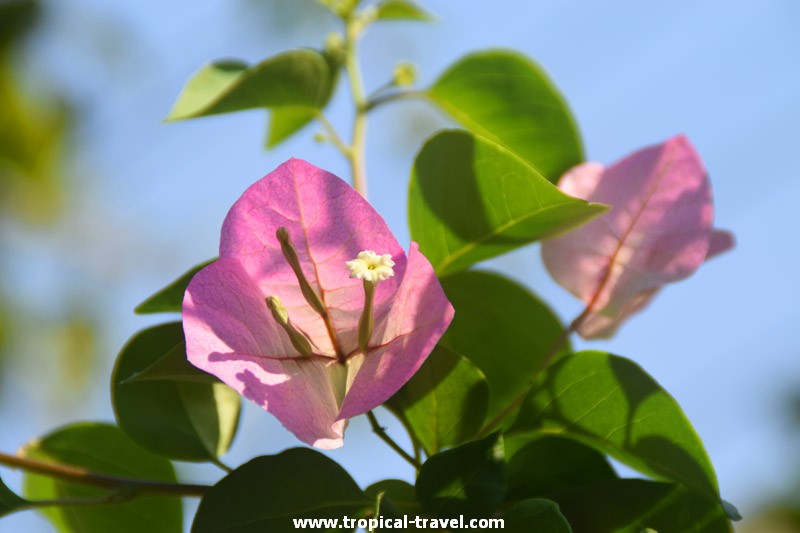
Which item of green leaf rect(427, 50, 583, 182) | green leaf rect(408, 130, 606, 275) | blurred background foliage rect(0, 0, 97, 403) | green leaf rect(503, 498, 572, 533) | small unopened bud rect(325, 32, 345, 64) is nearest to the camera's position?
green leaf rect(503, 498, 572, 533)

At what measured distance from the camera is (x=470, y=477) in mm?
562

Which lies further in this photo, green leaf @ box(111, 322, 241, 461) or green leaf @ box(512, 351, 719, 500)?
green leaf @ box(111, 322, 241, 461)

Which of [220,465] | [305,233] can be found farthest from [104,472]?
[305,233]

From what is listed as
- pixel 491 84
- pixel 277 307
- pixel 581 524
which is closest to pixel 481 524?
pixel 581 524

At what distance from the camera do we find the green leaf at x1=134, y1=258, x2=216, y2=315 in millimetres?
651

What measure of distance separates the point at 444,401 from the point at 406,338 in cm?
9

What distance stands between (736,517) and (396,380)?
0.24m

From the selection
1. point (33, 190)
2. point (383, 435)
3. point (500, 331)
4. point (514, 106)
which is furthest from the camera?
point (33, 190)

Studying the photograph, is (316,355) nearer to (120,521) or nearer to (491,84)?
(120,521)

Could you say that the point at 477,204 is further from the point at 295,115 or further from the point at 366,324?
the point at 295,115

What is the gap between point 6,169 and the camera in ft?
12.4

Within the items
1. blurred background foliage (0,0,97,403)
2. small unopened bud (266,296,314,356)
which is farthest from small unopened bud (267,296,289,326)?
blurred background foliage (0,0,97,403)

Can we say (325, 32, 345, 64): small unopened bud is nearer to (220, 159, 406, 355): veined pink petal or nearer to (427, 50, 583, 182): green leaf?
(427, 50, 583, 182): green leaf

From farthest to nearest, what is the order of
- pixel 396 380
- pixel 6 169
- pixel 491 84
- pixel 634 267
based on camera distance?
pixel 6 169 < pixel 491 84 < pixel 634 267 < pixel 396 380
